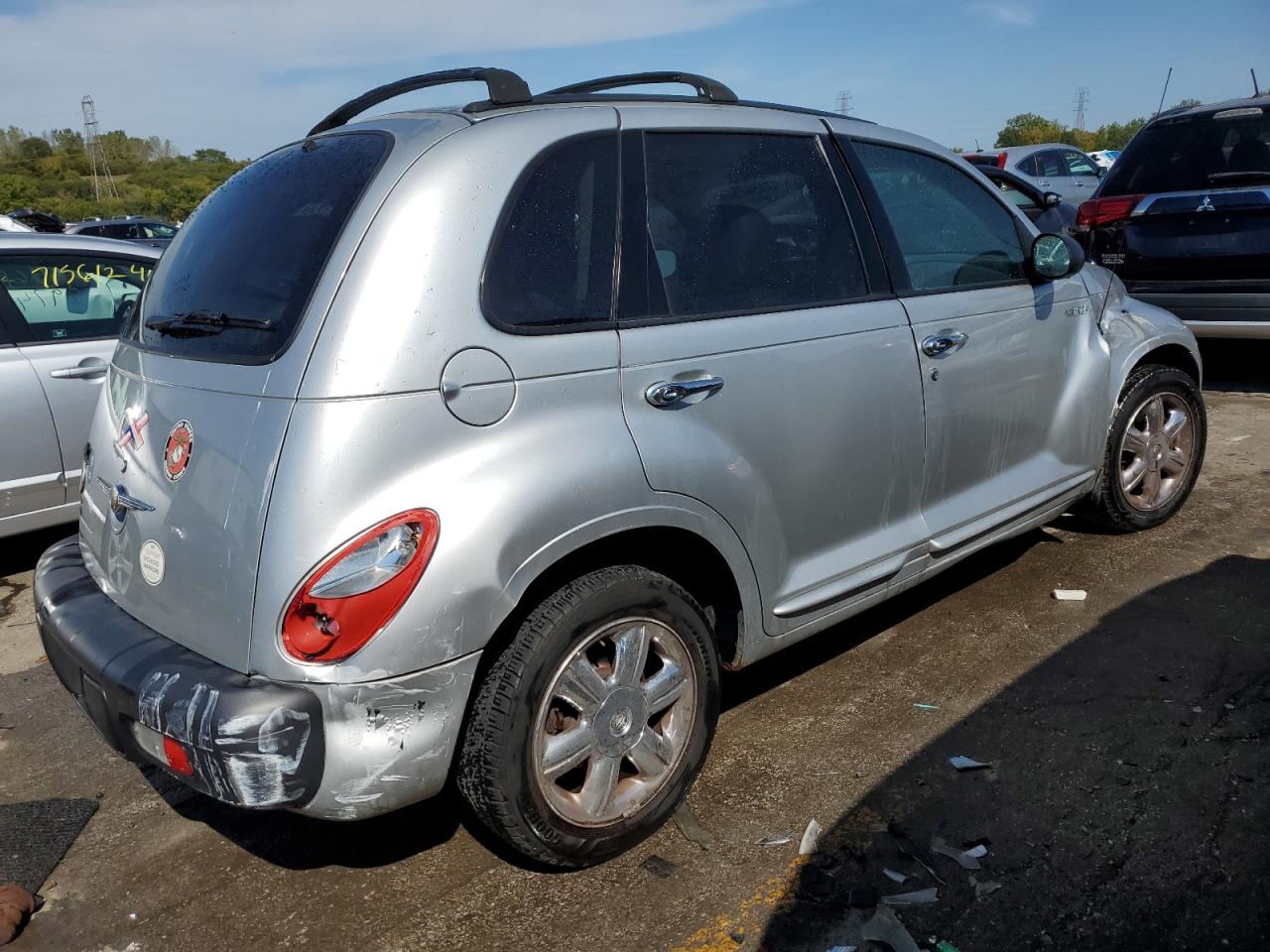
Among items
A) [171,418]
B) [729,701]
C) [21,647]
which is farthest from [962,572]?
[21,647]

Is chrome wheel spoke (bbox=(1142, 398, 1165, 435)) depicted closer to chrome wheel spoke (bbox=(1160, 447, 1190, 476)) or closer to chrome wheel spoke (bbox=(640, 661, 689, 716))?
chrome wheel spoke (bbox=(1160, 447, 1190, 476))

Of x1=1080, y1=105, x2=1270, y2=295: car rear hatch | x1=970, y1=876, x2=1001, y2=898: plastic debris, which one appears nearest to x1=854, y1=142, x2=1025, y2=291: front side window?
x1=970, y1=876, x2=1001, y2=898: plastic debris

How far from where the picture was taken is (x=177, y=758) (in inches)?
91.5

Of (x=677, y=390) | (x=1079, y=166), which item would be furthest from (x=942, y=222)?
(x=1079, y=166)

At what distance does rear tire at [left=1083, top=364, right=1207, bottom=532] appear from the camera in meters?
4.49

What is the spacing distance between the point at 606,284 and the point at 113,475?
1385 mm

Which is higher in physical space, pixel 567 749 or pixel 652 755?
pixel 567 749

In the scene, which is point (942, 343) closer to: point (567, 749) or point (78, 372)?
point (567, 749)

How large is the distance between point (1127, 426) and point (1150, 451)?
340 millimetres

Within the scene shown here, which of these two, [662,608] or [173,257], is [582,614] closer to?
[662,608]

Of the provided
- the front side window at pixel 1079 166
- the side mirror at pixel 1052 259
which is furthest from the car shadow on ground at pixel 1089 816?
the front side window at pixel 1079 166

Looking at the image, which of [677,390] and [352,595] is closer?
[352,595]

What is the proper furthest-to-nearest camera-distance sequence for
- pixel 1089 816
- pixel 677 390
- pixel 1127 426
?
pixel 1127 426, pixel 1089 816, pixel 677 390

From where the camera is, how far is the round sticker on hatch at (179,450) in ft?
8.18
